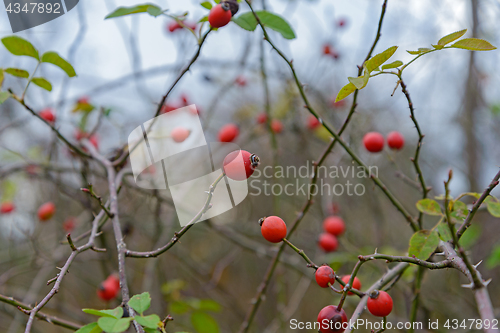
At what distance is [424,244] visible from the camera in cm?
104

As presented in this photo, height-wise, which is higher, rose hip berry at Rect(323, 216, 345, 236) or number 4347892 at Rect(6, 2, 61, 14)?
number 4347892 at Rect(6, 2, 61, 14)

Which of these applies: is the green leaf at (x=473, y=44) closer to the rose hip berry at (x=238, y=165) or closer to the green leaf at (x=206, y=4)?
the rose hip berry at (x=238, y=165)

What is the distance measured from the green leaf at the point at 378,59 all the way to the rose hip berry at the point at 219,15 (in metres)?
0.50

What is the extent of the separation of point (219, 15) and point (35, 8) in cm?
135

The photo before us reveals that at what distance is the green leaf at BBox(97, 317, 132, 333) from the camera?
758 millimetres

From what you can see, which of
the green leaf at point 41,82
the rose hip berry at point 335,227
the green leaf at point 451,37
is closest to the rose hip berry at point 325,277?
the green leaf at point 451,37

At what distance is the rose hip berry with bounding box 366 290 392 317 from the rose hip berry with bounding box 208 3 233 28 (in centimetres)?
97

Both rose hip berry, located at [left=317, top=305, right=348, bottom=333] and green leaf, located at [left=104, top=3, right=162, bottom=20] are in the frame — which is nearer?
rose hip berry, located at [left=317, top=305, right=348, bottom=333]

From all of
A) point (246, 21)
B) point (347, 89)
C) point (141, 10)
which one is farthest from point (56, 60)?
point (347, 89)

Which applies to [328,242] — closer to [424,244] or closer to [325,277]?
[424,244]

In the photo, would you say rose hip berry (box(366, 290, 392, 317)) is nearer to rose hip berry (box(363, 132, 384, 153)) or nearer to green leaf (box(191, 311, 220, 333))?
rose hip berry (box(363, 132, 384, 153))

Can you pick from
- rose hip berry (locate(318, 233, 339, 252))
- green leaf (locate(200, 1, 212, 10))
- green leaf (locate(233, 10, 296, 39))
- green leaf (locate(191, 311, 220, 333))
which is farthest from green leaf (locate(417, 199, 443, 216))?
green leaf (locate(191, 311, 220, 333))

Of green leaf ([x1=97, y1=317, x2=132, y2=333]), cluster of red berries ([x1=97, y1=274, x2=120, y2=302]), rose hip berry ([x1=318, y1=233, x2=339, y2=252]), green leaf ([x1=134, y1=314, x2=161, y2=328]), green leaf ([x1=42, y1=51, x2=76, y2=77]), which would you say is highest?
green leaf ([x1=42, y1=51, x2=76, y2=77])

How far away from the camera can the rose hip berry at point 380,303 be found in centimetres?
94
